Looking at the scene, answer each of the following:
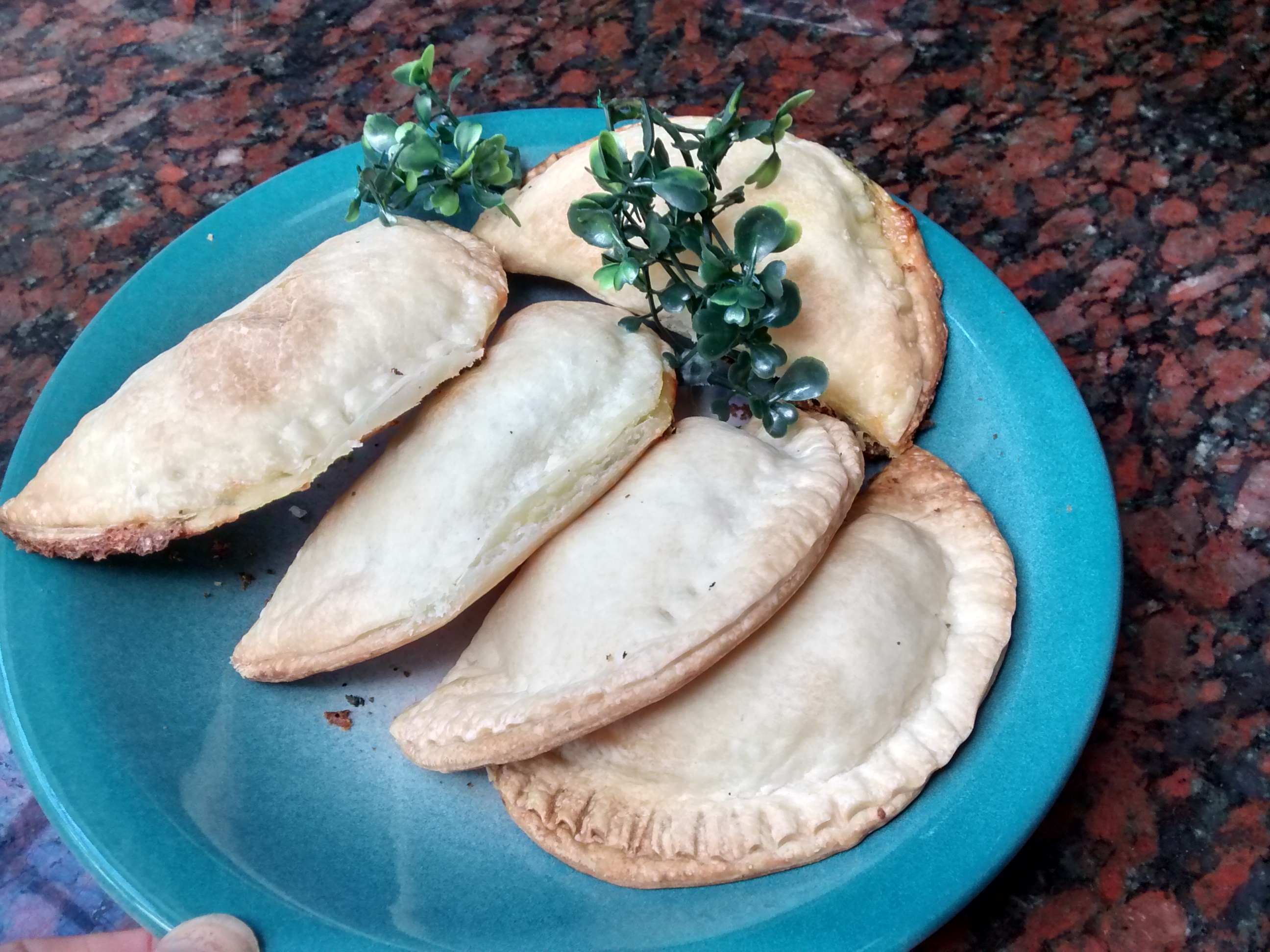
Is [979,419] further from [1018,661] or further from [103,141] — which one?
[103,141]

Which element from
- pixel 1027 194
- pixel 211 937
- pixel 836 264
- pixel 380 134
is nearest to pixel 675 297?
pixel 836 264

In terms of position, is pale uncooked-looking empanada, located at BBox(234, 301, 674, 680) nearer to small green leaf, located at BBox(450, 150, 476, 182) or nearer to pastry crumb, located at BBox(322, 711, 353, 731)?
pastry crumb, located at BBox(322, 711, 353, 731)

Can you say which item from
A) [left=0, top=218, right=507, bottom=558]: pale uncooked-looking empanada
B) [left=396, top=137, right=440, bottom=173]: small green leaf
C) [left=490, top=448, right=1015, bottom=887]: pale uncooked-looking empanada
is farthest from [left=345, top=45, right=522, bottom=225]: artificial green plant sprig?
[left=490, top=448, right=1015, bottom=887]: pale uncooked-looking empanada

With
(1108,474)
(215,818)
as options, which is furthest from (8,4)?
(1108,474)

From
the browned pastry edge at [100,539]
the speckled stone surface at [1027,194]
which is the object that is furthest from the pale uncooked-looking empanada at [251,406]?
the speckled stone surface at [1027,194]

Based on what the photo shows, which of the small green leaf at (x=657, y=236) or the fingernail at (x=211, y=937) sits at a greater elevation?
the small green leaf at (x=657, y=236)

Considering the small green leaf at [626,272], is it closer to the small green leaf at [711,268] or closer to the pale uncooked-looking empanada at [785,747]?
the small green leaf at [711,268]
